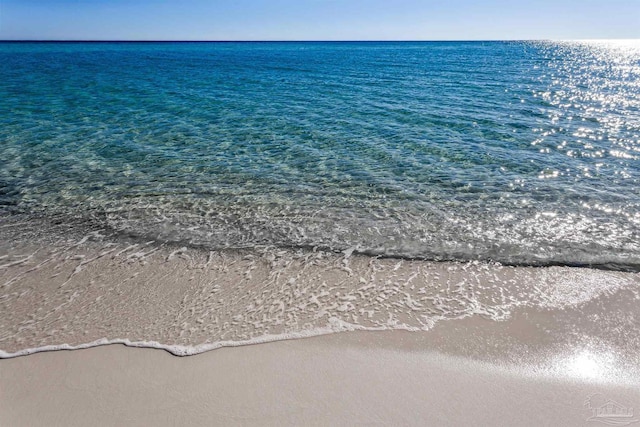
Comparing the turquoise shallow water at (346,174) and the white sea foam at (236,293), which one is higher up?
the turquoise shallow water at (346,174)

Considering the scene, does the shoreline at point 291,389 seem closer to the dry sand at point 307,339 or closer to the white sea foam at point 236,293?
the dry sand at point 307,339

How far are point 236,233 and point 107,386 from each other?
4.39 m

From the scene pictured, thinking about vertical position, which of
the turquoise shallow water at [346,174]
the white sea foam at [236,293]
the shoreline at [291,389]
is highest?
the turquoise shallow water at [346,174]

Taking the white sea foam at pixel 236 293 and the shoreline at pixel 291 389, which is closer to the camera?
the shoreline at pixel 291 389

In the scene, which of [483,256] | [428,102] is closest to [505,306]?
[483,256]

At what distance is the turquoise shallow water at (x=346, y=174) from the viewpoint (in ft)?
27.9

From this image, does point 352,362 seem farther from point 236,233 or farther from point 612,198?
point 612,198

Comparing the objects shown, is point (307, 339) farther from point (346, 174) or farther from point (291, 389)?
point (346, 174)

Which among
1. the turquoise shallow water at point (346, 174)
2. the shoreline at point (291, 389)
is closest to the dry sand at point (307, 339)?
the shoreline at point (291, 389)

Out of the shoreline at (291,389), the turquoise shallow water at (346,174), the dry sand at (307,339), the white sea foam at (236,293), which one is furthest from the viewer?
the turquoise shallow water at (346,174)

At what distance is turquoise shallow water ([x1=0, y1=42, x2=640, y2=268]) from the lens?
8516 millimetres

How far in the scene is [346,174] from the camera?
11914mm

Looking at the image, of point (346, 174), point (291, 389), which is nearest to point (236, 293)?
point (291, 389)

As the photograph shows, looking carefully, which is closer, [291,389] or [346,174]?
[291,389]
